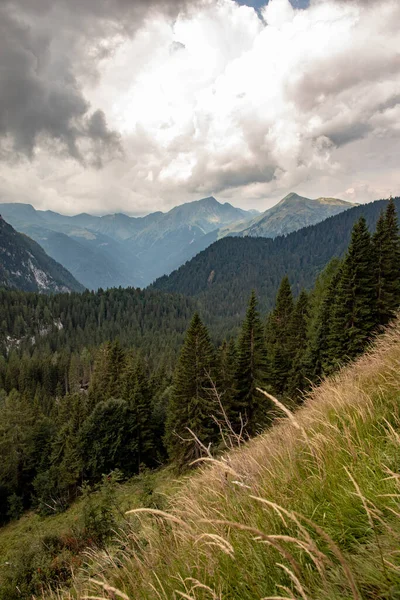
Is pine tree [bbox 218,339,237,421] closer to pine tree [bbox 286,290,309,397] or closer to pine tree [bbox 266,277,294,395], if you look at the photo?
pine tree [bbox 266,277,294,395]

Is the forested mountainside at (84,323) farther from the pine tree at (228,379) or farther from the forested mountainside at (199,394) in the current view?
the pine tree at (228,379)

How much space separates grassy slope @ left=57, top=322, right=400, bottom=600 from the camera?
5.13 feet

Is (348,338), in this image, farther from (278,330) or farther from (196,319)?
(278,330)

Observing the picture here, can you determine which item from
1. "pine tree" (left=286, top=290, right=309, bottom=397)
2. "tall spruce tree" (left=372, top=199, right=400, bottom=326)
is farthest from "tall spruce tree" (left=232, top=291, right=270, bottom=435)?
"tall spruce tree" (left=372, top=199, right=400, bottom=326)

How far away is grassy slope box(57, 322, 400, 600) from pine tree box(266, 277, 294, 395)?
31.0 m

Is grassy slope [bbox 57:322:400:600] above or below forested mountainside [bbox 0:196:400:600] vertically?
above

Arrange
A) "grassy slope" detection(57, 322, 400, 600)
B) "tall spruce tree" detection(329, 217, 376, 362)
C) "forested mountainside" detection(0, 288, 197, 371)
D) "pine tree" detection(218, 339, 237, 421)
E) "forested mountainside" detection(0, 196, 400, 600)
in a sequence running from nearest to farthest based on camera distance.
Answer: "grassy slope" detection(57, 322, 400, 600) < "tall spruce tree" detection(329, 217, 376, 362) < "forested mountainside" detection(0, 196, 400, 600) < "pine tree" detection(218, 339, 237, 421) < "forested mountainside" detection(0, 288, 197, 371)

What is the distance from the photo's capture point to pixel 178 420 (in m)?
26.7

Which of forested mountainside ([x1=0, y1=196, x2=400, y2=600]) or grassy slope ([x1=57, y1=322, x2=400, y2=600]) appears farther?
forested mountainside ([x1=0, y1=196, x2=400, y2=600])

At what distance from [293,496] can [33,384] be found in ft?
313

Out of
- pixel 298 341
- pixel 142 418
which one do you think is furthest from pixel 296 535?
pixel 298 341

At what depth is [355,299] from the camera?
25281mm

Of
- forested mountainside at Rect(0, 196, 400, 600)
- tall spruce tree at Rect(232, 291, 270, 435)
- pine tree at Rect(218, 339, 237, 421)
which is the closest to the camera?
forested mountainside at Rect(0, 196, 400, 600)

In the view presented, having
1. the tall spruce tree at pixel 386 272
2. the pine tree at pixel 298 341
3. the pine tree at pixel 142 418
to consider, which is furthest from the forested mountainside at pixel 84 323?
the tall spruce tree at pixel 386 272
